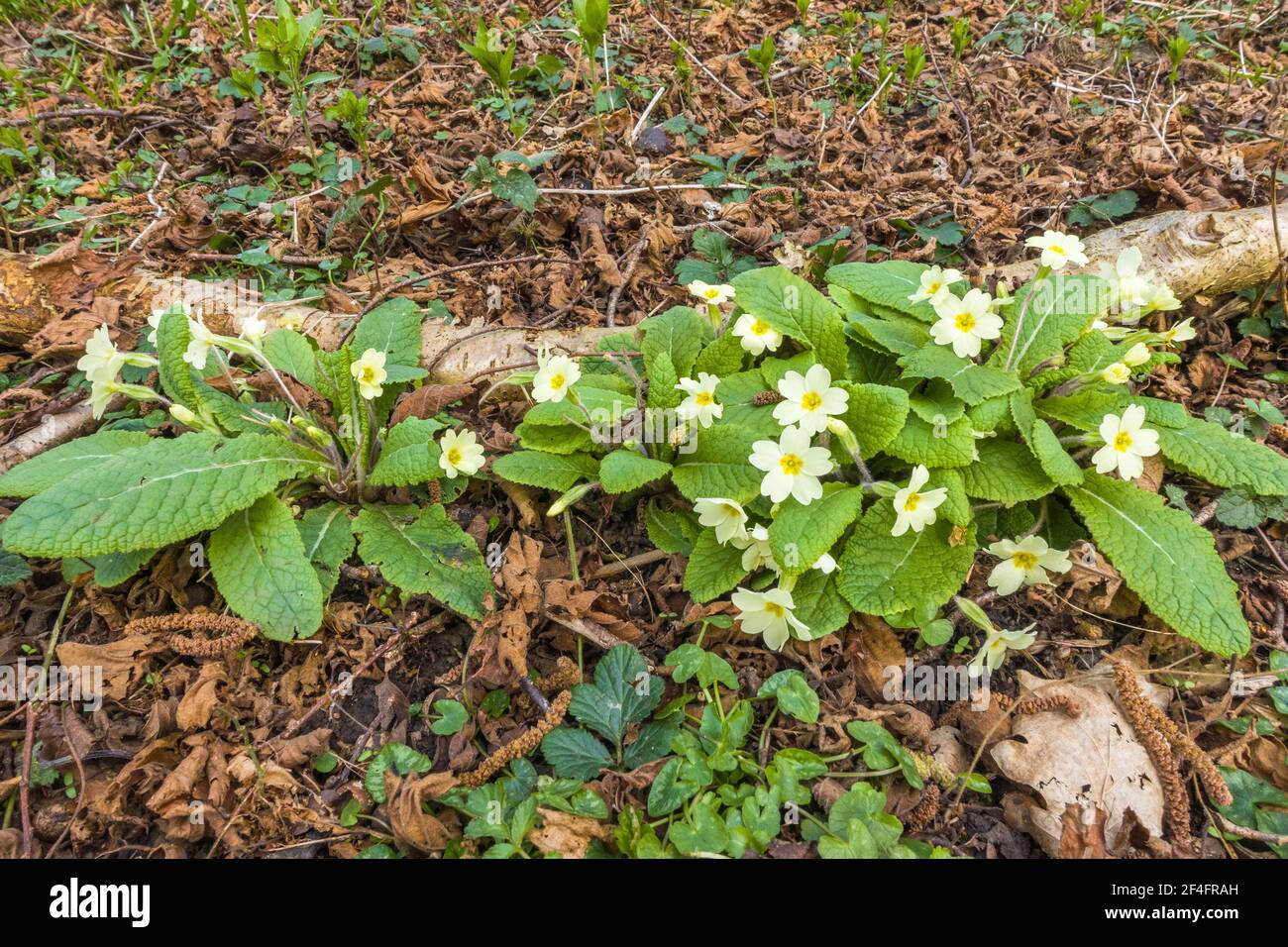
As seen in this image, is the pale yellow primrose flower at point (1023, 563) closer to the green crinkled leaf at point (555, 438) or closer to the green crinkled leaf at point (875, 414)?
the green crinkled leaf at point (875, 414)

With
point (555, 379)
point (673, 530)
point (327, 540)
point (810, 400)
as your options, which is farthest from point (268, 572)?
point (810, 400)

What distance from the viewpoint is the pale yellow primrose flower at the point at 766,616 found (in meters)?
2.34

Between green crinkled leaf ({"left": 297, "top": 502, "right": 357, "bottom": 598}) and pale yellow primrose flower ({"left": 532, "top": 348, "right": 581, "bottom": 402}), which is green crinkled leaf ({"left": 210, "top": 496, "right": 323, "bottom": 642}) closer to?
green crinkled leaf ({"left": 297, "top": 502, "right": 357, "bottom": 598})

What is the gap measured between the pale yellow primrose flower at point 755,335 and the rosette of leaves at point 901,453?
0.04m

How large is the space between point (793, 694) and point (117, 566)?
222cm

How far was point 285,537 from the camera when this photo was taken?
8.22ft

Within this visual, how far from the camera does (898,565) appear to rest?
2.46 metres

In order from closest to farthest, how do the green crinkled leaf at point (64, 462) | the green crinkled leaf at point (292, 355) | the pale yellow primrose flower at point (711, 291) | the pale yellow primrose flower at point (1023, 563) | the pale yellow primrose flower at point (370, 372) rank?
the pale yellow primrose flower at point (1023, 563) < the green crinkled leaf at point (64, 462) < the pale yellow primrose flower at point (370, 372) < the pale yellow primrose flower at point (711, 291) < the green crinkled leaf at point (292, 355)

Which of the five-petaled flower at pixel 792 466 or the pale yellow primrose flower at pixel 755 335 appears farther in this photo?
the pale yellow primrose flower at pixel 755 335

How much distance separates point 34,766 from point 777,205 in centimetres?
375

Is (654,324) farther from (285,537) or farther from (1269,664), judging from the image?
(1269,664)

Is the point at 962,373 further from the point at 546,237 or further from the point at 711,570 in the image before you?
the point at 546,237

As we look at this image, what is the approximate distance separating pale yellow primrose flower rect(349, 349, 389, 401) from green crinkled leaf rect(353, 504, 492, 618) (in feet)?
1.43

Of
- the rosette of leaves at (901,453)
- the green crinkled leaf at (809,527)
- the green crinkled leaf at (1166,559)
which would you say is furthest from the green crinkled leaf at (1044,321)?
the green crinkled leaf at (809,527)
